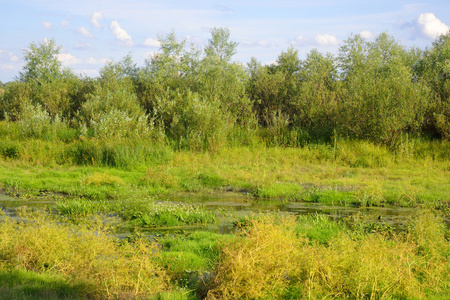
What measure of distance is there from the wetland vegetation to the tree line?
0.11 m

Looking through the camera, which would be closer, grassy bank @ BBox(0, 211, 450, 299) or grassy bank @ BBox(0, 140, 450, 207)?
grassy bank @ BBox(0, 211, 450, 299)

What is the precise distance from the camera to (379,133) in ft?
61.2

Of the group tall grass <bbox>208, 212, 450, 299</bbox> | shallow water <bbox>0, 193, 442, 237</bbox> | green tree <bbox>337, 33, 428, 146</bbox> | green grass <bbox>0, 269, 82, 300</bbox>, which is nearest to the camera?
green grass <bbox>0, 269, 82, 300</bbox>

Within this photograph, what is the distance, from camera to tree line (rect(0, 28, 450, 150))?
18.7 meters

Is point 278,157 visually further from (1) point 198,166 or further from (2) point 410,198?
(2) point 410,198

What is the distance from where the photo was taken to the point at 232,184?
1437cm

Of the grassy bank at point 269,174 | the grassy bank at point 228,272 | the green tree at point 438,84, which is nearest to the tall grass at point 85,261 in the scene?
the grassy bank at point 228,272

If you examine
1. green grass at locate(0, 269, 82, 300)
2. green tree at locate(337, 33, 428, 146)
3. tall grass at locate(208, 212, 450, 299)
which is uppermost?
green tree at locate(337, 33, 428, 146)

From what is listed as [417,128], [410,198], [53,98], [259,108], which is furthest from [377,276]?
[53,98]

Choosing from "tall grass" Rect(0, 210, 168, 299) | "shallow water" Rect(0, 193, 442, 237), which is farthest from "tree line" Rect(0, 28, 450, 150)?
"tall grass" Rect(0, 210, 168, 299)

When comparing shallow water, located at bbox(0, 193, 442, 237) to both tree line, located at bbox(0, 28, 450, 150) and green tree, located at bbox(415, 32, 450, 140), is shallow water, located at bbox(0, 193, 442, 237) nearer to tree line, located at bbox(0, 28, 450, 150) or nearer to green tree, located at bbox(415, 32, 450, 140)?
tree line, located at bbox(0, 28, 450, 150)

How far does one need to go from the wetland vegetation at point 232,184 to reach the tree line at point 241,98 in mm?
107

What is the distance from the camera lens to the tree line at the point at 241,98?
18.7m

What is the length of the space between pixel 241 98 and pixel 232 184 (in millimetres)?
9824
